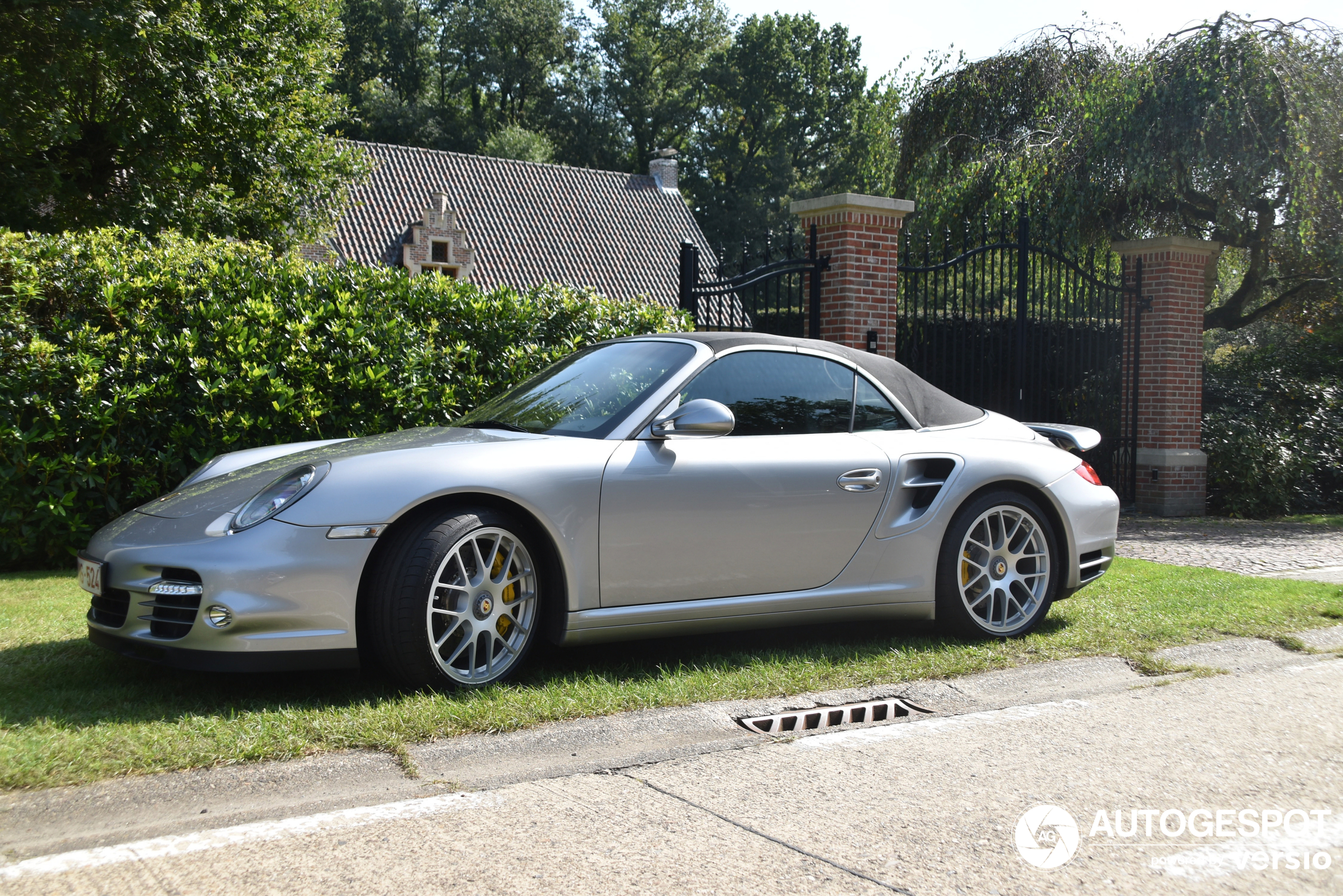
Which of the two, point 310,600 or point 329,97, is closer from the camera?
point 310,600

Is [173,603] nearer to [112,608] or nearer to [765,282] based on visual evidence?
[112,608]

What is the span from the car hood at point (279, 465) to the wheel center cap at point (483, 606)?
0.64m

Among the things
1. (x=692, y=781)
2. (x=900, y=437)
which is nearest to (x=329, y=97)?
(x=900, y=437)

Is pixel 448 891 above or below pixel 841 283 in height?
below

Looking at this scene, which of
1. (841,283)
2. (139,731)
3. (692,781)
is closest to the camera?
(692,781)

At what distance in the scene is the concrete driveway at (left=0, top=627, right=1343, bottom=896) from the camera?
8.48 ft

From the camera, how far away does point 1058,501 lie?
5.31 metres

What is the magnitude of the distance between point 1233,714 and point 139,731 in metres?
3.91

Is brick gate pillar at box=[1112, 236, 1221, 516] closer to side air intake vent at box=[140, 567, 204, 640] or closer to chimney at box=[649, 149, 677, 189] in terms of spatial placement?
side air intake vent at box=[140, 567, 204, 640]

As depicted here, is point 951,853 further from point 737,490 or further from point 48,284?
point 48,284

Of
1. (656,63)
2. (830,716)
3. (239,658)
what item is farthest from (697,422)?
(656,63)

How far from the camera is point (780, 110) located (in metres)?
53.6

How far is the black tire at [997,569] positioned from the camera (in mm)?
5062

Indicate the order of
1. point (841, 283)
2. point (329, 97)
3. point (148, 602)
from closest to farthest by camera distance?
point (148, 602) → point (841, 283) → point (329, 97)
